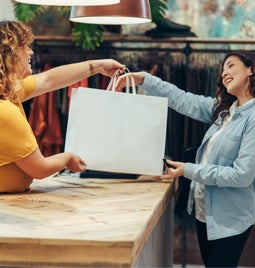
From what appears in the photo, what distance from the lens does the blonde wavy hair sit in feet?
8.83

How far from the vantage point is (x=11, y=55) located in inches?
107

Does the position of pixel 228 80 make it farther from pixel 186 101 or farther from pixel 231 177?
pixel 231 177

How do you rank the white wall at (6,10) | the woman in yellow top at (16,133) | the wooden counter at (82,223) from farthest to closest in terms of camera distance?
the white wall at (6,10)
the woman in yellow top at (16,133)
the wooden counter at (82,223)

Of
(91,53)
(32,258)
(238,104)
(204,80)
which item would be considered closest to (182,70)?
(204,80)

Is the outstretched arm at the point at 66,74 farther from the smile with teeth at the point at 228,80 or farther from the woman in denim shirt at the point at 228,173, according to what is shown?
the smile with teeth at the point at 228,80

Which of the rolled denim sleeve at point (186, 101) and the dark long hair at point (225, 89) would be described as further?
the rolled denim sleeve at point (186, 101)

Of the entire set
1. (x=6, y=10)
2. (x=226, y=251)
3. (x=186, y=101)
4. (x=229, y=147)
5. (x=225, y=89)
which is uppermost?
(x=6, y=10)

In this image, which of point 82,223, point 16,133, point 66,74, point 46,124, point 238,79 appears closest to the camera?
point 82,223

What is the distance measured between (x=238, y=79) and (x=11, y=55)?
4.01ft

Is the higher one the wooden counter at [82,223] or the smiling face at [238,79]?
the smiling face at [238,79]

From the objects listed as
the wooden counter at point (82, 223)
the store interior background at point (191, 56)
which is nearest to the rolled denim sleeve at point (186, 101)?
the wooden counter at point (82, 223)

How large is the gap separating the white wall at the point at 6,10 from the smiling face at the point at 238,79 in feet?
8.67

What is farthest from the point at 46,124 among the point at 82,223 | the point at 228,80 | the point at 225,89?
the point at 82,223

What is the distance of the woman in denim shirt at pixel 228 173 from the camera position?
3.08 meters
